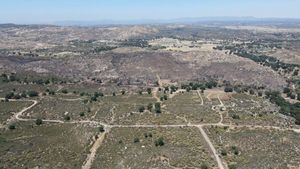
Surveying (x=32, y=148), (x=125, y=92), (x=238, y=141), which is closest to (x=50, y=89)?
(x=125, y=92)

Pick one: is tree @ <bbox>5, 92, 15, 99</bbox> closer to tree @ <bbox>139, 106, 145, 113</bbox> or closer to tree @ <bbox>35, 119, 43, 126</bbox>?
tree @ <bbox>35, 119, 43, 126</bbox>

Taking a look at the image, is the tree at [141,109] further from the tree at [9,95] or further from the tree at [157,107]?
the tree at [9,95]

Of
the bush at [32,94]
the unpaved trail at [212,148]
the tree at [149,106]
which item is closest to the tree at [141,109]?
the tree at [149,106]

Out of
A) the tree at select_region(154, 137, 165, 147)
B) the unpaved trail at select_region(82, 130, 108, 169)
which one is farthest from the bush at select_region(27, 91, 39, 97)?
the tree at select_region(154, 137, 165, 147)

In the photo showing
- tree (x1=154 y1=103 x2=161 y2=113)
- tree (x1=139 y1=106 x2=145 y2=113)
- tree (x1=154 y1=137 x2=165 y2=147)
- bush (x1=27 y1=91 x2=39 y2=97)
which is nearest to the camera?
tree (x1=154 y1=137 x2=165 y2=147)

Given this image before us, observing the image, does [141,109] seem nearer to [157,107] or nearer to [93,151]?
[157,107]

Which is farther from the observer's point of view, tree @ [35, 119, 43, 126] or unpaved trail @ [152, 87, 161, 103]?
unpaved trail @ [152, 87, 161, 103]

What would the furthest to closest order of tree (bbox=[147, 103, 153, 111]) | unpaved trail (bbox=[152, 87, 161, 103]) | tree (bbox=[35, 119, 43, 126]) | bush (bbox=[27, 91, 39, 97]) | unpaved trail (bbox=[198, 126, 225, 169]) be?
bush (bbox=[27, 91, 39, 97])
unpaved trail (bbox=[152, 87, 161, 103])
tree (bbox=[147, 103, 153, 111])
tree (bbox=[35, 119, 43, 126])
unpaved trail (bbox=[198, 126, 225, 169])

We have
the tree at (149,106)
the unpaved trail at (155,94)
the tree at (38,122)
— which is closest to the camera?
the tree at (38,122)

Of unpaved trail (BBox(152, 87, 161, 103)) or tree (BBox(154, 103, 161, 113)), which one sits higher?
tree (BBox(154, 103, 161, 113))

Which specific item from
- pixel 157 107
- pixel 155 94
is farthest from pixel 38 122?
pixel 155 94

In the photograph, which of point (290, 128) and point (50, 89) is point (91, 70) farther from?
point (290, 128)
